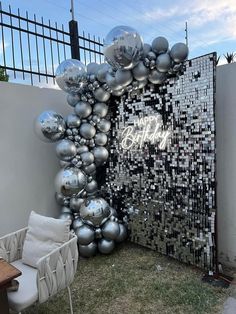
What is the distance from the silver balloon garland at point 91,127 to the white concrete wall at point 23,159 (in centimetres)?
41

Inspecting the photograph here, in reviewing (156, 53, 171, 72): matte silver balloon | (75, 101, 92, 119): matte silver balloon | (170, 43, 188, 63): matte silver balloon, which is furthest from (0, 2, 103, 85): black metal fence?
(170, 43, 188, 63): matte silver balloon

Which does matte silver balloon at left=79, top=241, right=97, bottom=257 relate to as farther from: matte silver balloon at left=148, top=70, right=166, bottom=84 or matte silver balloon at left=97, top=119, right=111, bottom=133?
matte silver balloon at left=148, top=70, right=166, bottom=84

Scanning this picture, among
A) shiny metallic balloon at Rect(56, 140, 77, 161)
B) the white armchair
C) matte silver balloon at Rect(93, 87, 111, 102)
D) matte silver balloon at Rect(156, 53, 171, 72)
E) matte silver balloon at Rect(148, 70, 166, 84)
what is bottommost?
the white armchair

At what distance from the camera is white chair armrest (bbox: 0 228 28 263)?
2.38 metres

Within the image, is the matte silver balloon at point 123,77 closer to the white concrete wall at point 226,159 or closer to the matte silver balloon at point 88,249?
the white concrete wall at point 226,159

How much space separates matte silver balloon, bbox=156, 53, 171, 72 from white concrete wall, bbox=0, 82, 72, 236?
1803 mm

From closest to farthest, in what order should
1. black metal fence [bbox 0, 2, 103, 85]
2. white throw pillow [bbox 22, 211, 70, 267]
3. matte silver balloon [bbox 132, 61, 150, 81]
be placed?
white throw pillow [bbox 22, 211, 70, 267] < matte silver balloon [bbox 132, 61, 150, 81] < black metal fence [bbox 0, 2, 103, 85]

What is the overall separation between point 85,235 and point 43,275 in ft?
4.28

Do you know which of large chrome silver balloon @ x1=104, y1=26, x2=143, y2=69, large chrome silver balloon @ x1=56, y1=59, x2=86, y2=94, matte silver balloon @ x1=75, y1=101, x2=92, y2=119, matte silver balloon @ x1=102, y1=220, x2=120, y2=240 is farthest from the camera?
matte silver balloon @ x1=75, y1=101, x2=92, y2=119

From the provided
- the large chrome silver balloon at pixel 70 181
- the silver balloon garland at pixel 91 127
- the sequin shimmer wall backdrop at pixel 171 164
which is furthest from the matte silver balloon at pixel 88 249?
the large chrome silver balloon at pixel 70 181

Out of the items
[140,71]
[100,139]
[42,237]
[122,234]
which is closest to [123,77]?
[140,71]

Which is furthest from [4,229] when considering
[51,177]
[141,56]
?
[141,56]

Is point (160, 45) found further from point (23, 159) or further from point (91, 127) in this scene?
point (23, 159)

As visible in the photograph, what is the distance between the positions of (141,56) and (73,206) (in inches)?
82.2
